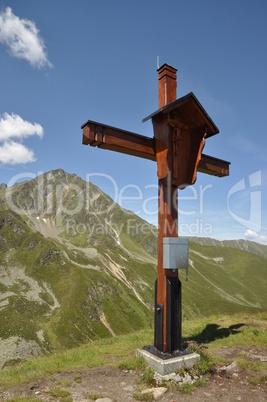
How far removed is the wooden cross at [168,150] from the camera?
8.71 meters

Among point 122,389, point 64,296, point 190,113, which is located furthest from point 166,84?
point 64,296

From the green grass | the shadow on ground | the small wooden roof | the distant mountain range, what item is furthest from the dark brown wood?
the distant mountain range

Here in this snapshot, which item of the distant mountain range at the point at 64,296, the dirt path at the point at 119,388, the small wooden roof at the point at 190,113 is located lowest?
the distant mountain range at the point at 64,296

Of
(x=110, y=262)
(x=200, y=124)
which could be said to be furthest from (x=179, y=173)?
(x=110, y=262)

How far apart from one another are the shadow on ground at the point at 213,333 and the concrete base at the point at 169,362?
4.13 metres

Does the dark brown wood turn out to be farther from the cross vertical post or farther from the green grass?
the green grass

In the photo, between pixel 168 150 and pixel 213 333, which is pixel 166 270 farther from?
pixel 213 333

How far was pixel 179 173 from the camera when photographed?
9.82 metres

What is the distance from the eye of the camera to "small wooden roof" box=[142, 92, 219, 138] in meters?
9.27

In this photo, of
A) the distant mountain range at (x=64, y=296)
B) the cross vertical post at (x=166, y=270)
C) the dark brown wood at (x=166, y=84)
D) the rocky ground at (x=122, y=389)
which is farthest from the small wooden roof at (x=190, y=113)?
the distant mountain range at (x=64, y=296)

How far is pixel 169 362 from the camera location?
7.85 meters

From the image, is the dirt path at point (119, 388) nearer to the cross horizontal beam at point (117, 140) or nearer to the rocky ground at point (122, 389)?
the rocky ground at point (122, 389)

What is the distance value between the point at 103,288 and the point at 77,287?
49.0 feet

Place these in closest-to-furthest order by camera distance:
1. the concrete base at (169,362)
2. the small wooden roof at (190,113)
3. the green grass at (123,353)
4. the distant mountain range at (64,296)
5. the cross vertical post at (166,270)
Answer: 1. the concrete base at (169,362)
2. the green grass at (123,353)
3. the cross vertical post at (166,270)
4. the small wooden roof at (190,113)
5. the distant mountain range at (64,296)
